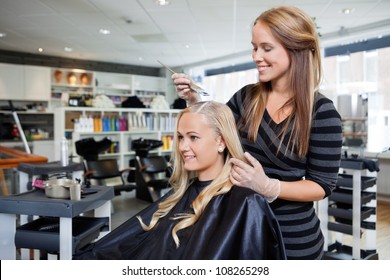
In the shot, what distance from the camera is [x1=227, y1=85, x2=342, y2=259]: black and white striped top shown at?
886 mm

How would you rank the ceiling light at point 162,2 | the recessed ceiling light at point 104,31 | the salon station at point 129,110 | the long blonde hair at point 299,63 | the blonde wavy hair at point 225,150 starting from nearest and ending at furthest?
the long blonde hair at point 299,63 → the blonde wavy hair at point 225,150 → the salon station at point 129,110 → the ceiling light at point 162,2 → the recessed ceiling light at point 104,31

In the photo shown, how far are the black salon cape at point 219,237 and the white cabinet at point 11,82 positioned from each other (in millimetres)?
6069

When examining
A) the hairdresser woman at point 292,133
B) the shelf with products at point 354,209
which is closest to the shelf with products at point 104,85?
the shelf with products at point 354,209

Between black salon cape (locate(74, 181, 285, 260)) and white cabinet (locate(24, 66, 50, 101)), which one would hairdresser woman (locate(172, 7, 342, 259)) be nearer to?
black salon cape (locate(74, 181, 285, 260))

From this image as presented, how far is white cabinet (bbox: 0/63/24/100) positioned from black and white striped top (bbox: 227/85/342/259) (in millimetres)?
6432

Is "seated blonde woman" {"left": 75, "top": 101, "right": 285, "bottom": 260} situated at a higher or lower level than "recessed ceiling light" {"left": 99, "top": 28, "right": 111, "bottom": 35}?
lower

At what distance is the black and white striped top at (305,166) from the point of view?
0.89 metres

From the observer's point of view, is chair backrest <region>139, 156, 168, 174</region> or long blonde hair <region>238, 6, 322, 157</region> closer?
long blonde hair <region>238, 6, 322, 157</region>

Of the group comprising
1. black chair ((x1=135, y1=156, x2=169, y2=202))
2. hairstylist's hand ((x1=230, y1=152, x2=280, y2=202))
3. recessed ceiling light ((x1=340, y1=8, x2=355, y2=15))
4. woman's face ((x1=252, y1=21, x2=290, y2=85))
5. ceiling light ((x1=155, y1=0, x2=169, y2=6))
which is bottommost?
black chair ((x1=135, y1=156, x2=169, y2=202))

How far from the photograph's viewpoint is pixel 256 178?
87cm

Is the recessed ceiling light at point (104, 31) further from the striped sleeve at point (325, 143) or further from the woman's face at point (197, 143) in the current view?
the striped sleeve at point (325, 143)

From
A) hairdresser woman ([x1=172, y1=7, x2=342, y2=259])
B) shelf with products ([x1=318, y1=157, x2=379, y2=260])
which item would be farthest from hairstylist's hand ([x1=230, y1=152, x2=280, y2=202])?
shelf with products ([x1=318, y1=157, x2=379, y2=260])

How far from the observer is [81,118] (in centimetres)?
440
